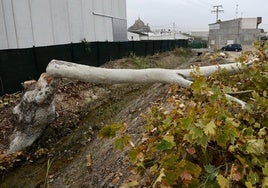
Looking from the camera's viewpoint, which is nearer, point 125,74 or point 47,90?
point 125,74

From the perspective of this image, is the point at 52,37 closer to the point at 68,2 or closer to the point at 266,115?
the point at 68,2

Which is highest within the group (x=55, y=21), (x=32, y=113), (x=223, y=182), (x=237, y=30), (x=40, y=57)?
(x=55, y=21)

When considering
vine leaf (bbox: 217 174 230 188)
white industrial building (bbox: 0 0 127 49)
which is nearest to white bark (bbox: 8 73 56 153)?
vine leaf (bbox: 217 174 230 188)

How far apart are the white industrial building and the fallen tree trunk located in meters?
5.45

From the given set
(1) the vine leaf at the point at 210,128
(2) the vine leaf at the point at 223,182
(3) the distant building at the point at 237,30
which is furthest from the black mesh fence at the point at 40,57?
(3) the distant building at the point at 237,30

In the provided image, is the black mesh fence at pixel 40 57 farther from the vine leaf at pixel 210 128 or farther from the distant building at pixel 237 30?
the distant building at pixel 237 30

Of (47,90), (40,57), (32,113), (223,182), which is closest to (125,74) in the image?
(47,90)

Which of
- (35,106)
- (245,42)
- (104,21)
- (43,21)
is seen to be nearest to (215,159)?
(35,106)

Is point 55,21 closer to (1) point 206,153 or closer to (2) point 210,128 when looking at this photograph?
(1) point 206,153

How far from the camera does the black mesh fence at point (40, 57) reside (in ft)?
25.8

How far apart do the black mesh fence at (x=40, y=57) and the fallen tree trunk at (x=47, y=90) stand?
7.36 ft

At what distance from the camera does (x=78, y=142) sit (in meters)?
5.89

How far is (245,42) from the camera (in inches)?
1795

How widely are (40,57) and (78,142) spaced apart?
3.96 meters
